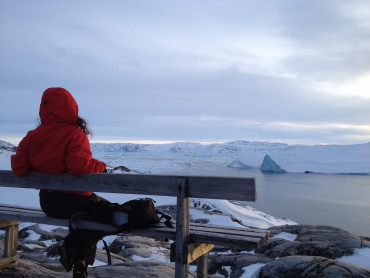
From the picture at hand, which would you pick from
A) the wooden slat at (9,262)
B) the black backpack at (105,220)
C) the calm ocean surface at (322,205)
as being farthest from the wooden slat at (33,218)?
the calm ocean surface at (322,205)

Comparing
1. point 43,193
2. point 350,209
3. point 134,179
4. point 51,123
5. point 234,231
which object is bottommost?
point 350,209

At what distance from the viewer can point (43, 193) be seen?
2.82 m

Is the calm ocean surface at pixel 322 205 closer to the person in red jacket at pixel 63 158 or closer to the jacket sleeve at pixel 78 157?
the person in red jacket at pixel 63 158

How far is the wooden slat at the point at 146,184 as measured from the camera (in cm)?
222

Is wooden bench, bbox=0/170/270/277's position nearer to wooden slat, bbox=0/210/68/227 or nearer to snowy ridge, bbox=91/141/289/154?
wooden slat, bbox=0/210/68/227

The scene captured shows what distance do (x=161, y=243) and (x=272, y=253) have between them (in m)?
2.52

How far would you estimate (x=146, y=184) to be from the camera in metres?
2.41

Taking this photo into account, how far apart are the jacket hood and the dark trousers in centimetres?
61

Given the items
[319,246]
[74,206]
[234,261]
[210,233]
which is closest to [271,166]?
[319,246]

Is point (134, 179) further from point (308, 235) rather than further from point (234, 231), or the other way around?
point (308, 235)

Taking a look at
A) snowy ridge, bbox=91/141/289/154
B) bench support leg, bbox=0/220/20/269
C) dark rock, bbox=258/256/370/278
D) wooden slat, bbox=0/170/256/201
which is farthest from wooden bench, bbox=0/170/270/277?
snowy ridge, bbox=91/141/289/154

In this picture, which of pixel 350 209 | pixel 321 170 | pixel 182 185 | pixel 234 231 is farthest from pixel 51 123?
pixel 321 170

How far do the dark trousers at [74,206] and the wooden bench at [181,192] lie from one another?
9cm

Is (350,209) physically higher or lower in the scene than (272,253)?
lower
